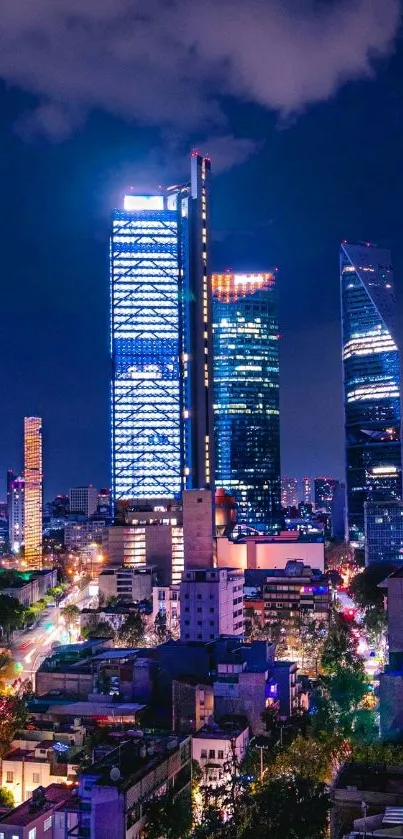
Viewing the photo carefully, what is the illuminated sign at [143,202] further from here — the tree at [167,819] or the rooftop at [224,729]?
the tree at [167,819]

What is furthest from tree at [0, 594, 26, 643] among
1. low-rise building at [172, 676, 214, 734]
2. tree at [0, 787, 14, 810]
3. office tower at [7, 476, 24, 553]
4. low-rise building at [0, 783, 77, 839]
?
office tower at [7, 476, 24, 553]

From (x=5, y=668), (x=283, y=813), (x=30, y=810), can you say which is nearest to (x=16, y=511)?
(x=5, y=668)

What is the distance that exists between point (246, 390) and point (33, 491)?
2501cm

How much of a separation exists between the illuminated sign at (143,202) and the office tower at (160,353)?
847 millimetres

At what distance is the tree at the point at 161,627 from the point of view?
1528 inches

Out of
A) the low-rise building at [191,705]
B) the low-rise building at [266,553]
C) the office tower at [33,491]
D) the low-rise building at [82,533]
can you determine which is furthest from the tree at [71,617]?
the low-rise building at [82,533]

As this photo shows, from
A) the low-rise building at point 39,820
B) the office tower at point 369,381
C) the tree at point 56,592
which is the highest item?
the office tower at point 369,381

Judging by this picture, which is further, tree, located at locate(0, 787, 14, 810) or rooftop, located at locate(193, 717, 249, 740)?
rooftop, located at locate(193, 717, 249, 740)

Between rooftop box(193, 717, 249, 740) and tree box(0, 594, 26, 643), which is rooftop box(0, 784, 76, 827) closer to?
rooftop box(193, 717, 249, 740)

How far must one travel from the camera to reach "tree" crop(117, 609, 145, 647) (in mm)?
38469

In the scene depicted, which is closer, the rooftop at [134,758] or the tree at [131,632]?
the rooftop at [134,758]

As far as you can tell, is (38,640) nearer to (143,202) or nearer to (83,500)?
(143,202)

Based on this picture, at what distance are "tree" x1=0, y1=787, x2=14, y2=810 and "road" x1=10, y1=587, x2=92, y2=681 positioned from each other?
13620 millimetres

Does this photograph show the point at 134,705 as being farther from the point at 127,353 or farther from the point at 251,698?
the point at 127,353
